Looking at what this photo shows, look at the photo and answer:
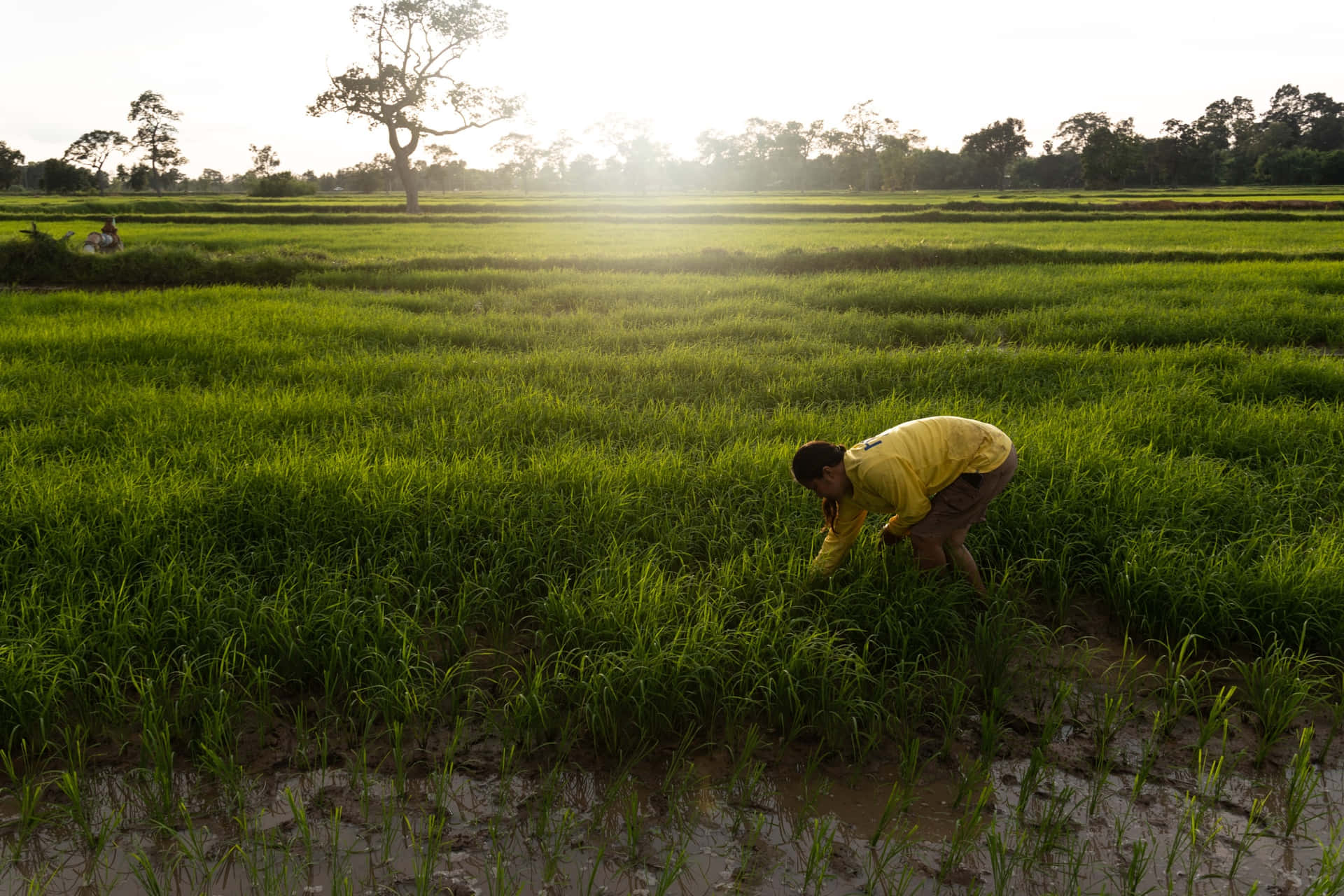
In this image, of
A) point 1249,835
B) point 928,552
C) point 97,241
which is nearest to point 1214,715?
point 1249,835

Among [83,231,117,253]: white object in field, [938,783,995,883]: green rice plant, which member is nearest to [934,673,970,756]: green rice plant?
[938,783,995,883]: green rice plant

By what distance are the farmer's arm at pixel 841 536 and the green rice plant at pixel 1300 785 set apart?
147 cm

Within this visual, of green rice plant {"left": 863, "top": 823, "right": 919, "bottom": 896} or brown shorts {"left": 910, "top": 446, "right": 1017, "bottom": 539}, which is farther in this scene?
brown shorts {"left": 910, "top": 446, "right": 1017, "bottom": 539}

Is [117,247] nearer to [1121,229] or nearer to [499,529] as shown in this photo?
[499,529]

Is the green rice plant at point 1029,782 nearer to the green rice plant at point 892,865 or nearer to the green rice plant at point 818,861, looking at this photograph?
the green rice plant at point 892,865

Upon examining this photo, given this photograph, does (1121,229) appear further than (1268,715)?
Yes

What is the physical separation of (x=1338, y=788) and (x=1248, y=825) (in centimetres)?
42

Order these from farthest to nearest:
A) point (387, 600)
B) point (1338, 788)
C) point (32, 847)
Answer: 1. point (387, 600)
2. point (1338, 788)
3. point (32, 847)

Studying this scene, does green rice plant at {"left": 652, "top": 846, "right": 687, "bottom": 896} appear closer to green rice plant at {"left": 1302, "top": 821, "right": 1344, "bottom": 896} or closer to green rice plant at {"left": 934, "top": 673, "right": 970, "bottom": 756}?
green rice plant at {"left": 934, "top": 673, "right": 970, "bottom": 756}

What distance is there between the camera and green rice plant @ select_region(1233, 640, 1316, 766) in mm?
2424

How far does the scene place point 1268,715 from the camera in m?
2.47

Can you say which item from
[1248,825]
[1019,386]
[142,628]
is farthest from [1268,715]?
[142,628]

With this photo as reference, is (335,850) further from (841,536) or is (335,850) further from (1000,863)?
(841,536)

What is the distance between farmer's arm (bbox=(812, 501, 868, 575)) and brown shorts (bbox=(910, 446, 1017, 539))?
25cm
